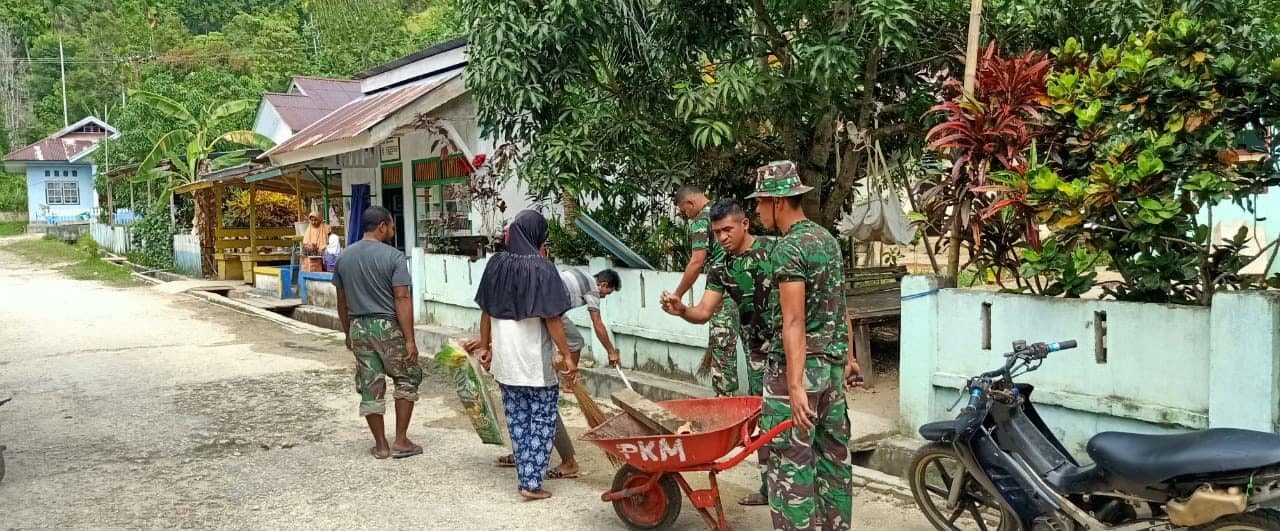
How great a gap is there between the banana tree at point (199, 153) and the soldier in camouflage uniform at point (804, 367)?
65.3ft

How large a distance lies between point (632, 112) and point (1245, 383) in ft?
16.1

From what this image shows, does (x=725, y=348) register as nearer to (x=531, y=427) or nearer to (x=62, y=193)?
(x=531, y=427)

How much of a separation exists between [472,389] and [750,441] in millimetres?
2026

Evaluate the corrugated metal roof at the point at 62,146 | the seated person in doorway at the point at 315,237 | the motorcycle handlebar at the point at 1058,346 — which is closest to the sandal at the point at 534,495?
the motorcycle handlebar at the point at 1058,346

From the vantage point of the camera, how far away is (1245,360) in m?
4.29

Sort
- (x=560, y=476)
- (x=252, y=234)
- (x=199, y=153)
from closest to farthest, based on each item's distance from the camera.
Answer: (x=560, y=476) → (x=252, y=234) → (x=199, y=153)

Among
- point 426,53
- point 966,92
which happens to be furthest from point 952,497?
point 426,53

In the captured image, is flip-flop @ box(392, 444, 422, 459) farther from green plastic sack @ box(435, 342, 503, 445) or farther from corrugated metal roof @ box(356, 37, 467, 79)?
corrugated metal roof @ box(356, 37, 467, 79)

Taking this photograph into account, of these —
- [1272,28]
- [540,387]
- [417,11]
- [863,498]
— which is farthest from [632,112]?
[417,11]

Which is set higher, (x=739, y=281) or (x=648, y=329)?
(x=739, y=281)

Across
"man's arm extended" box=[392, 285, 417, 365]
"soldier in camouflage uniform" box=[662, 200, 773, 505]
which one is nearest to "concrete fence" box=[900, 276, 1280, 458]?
"soldier in camouflage uniform" box=[662, 200, 773, 505]

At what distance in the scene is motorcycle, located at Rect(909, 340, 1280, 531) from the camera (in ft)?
11.0

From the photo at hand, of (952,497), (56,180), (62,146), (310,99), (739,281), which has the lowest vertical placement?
(952,497)

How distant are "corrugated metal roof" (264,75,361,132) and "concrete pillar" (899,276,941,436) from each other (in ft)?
68.1
